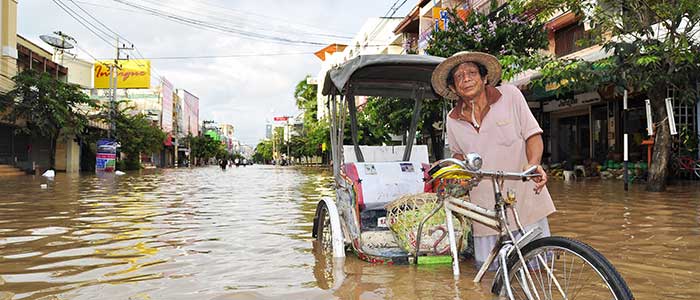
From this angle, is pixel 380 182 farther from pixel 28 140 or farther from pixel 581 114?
pixel 28 140

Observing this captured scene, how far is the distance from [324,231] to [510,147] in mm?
2447

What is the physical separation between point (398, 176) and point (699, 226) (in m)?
4.25

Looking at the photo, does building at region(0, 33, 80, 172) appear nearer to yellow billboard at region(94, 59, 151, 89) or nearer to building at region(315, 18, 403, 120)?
building at region(315, 18, 403, 120)

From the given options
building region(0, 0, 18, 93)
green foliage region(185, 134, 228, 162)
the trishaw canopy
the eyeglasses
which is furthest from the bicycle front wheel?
green foliage region(185, 134, 228, 162)

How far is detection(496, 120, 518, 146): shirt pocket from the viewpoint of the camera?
344 centimetres

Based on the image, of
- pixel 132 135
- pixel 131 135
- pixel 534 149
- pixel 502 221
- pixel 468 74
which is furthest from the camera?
pixel 132 135

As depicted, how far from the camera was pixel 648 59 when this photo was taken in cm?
948

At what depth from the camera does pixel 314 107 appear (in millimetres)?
70875

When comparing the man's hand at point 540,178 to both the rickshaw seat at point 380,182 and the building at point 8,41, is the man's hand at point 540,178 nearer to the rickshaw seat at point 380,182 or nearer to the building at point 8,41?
the rickshaw seat at point 380,182

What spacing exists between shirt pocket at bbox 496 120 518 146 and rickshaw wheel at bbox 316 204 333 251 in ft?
6.81

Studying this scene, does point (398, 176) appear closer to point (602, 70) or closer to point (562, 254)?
point (562, 254)

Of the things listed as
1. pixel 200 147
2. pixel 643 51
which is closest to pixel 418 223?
pixel 643 51

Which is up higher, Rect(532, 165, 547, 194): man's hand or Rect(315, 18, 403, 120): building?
Rect(315, 18, 403, 120): building

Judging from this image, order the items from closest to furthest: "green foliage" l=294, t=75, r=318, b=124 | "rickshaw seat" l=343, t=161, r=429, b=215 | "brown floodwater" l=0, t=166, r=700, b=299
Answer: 1. "brown floodwater" l=0, t=166, r=700, b=299
2. "rickshaw seat" l=343, t=161, r=429, b=215
3. "green foliage" l=294, t=75, r=318, b=124
